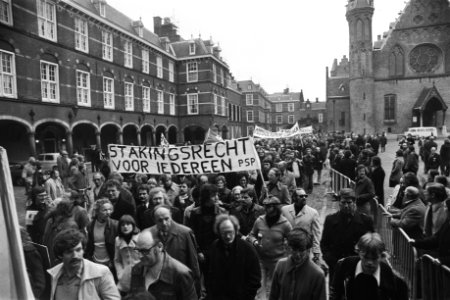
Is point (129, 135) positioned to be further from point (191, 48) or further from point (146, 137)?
point (191, 48)

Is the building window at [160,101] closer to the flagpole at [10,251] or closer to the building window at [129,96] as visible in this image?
the building window at [129,96]

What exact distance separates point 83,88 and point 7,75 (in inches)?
222

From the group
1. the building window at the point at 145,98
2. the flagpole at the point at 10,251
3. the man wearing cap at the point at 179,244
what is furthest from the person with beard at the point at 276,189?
the building window at the point at 145,98

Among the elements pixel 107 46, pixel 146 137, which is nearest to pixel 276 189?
pixel 107 46

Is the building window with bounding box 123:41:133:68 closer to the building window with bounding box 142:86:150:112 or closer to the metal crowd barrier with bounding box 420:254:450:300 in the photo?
the building window with bounding box 142:86:150:112

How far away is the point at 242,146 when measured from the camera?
7.22 m

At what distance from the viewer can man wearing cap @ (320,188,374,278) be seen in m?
4.41

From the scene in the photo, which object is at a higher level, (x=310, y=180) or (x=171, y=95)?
(x=171, y=95)

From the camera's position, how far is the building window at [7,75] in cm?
1670

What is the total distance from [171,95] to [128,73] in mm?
7778

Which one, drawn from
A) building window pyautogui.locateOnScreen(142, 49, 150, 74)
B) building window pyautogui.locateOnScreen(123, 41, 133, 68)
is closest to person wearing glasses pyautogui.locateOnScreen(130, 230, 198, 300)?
building window pyautogui.locateOnScreen(123, 41, 133, 68)

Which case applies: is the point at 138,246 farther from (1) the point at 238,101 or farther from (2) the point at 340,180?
(1) the point at 238,101

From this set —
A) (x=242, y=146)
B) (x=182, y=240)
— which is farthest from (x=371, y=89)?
(x=182, y=240)

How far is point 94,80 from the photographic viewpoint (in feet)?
77.1
